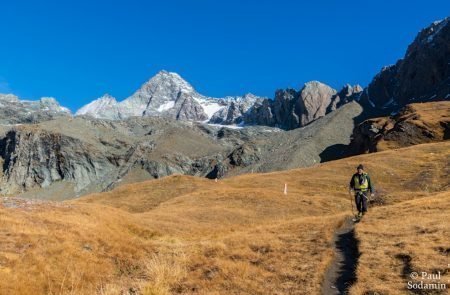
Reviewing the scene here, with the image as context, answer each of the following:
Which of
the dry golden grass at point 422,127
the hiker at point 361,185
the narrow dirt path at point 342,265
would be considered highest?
the dry golden grass at point 422,127

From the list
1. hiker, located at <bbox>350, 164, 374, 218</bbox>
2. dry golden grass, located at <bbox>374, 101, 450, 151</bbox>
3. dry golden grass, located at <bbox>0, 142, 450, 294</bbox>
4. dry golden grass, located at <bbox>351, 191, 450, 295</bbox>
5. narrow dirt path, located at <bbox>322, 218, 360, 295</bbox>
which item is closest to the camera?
dry golden grass, located at <bbox>351, 191, 450, 295</bbox>

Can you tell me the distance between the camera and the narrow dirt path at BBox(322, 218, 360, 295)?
43.4ft

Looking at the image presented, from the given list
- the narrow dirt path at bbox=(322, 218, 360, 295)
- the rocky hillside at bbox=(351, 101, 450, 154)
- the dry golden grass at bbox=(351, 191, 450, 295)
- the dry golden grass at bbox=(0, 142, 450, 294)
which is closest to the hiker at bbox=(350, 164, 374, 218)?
the dry golden grass at bbox=(351, 191, 450, 295)

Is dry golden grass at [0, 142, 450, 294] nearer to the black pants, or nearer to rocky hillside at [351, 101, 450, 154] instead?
the black pants

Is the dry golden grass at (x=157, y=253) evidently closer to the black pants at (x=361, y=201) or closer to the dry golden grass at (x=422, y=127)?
the black pants at (x=361, y=201)

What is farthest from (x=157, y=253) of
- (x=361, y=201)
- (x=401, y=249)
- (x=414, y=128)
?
(x=414, y=128)

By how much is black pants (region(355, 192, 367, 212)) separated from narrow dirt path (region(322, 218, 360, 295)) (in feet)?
11.0

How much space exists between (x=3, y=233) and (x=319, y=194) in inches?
1446

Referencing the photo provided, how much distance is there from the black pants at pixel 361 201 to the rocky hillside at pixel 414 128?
96.6 meters

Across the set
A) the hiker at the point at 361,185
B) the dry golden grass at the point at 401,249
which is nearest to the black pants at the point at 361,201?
the hiker at the point at 361,185

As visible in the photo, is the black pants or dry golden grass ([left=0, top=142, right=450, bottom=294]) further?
the black pants

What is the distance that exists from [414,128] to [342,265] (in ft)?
379

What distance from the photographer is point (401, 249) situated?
15.6 meters

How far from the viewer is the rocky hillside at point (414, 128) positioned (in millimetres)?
116375
